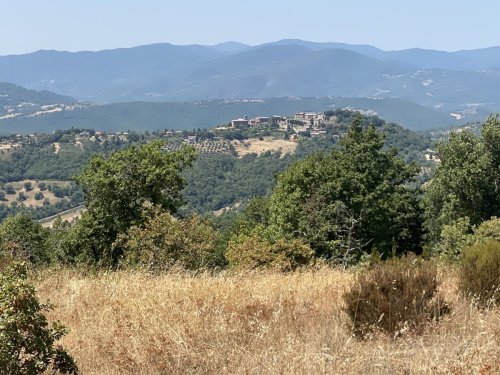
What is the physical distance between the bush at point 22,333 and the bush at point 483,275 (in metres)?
3.88

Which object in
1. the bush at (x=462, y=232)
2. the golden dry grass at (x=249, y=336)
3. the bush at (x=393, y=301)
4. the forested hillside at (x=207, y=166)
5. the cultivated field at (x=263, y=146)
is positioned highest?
the bush at (x=393, y=301)

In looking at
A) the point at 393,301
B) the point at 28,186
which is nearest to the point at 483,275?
the point at 393,301

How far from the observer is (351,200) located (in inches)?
1188

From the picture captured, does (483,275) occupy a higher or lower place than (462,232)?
higher

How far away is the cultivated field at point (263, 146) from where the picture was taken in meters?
181

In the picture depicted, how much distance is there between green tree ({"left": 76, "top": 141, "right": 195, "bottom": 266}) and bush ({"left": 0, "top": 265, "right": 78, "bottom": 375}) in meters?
21.2

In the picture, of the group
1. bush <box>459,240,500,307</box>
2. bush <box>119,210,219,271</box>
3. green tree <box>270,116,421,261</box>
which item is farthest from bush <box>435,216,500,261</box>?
bush <box>459,240,500,307</box>

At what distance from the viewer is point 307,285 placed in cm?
A: 650

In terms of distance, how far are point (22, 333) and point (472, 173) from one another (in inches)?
1177

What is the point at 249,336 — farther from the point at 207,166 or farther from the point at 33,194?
the point at 33,194

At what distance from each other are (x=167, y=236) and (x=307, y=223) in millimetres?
12947

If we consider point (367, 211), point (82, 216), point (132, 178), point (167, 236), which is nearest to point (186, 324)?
point (167, 236)

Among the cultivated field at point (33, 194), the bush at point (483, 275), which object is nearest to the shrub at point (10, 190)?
the cultivated field at point (33, 194)

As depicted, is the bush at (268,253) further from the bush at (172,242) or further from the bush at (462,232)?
the bush at (462,232)
